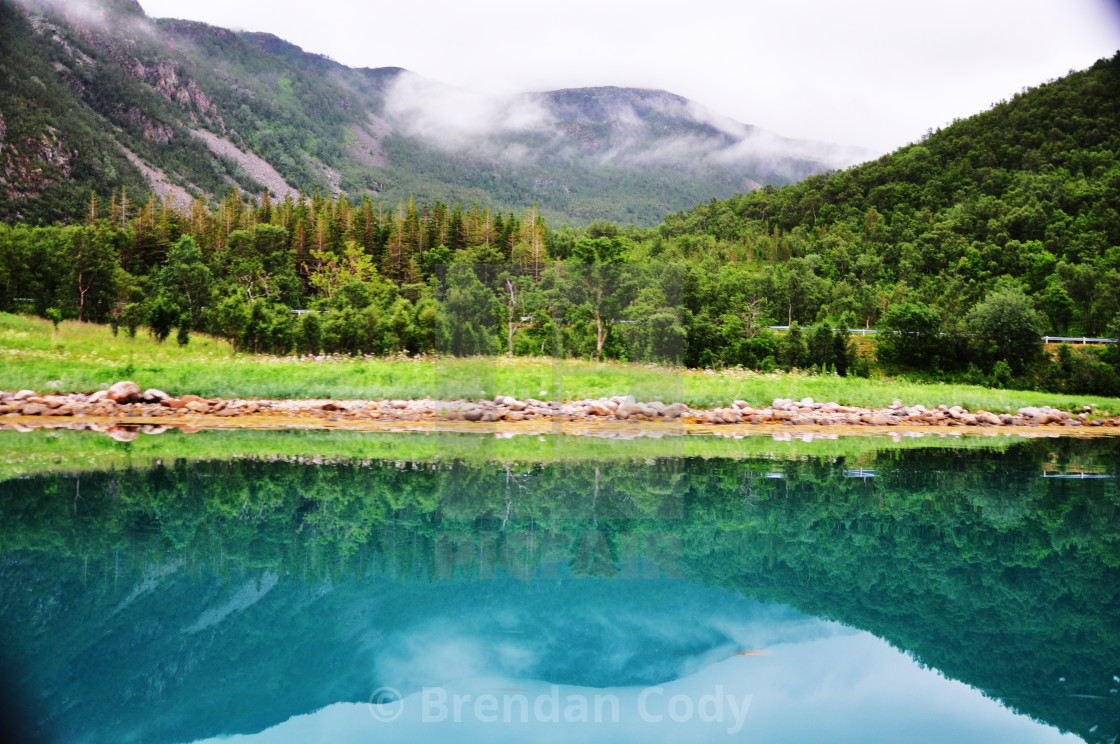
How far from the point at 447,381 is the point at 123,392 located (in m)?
5.15

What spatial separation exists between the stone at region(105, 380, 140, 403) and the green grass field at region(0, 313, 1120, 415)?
0.48 metres

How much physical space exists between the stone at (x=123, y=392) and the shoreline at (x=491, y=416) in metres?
0.01

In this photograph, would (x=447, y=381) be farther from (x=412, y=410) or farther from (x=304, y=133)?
(x=304, y=133)

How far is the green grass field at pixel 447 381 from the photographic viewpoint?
12.3 meters

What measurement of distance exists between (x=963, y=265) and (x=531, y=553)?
93.1 feet

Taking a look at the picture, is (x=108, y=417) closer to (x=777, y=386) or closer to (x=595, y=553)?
(x=595, y=553)

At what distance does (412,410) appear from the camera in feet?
39.6

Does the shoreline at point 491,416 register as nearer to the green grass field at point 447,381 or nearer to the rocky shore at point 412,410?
the rocky shore at point 412,410

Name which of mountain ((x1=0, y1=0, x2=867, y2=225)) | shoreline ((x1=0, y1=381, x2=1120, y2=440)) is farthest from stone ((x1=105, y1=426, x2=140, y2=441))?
mountain ((x1=0, y1=0, x2=867, y2=225))

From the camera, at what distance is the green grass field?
12.3m

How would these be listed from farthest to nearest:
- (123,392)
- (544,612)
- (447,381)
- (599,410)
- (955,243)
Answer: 1. (955,243)
2. (447,381)
3. (599,410)
4. (123,392)
5. (544,612)

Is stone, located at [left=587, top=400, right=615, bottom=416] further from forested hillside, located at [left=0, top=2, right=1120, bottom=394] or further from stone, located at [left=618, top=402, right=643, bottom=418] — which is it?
forested hillside, located at [left=0, top=2, right=1120, bottom=394]

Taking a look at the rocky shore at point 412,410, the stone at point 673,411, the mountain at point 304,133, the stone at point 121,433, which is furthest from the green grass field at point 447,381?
the mountain at point 304,133

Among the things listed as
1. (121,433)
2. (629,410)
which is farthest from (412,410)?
(121,433)
